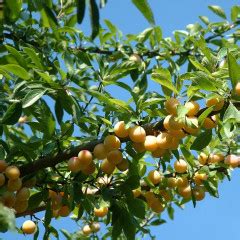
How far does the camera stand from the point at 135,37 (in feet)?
8.75

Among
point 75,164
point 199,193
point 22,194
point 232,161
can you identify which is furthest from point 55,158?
point 232,161

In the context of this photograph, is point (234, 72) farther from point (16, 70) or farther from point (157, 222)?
point (157, 222)

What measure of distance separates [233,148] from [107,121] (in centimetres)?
93

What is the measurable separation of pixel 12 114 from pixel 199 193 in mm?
930

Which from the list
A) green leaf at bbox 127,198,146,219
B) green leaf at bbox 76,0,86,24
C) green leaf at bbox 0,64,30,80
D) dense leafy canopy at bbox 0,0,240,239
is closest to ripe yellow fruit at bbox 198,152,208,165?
dense leafy canopy at bbox 0,0,240,239

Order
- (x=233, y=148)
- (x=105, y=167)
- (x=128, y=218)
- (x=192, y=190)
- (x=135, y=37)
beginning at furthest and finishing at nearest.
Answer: (x=135, y=37) < (x=233, y=148) < (x=192, y=190) < (x=128, y=218) < (x=105, y=167)

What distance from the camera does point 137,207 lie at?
1727 mm

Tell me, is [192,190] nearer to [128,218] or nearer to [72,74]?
[128,218]

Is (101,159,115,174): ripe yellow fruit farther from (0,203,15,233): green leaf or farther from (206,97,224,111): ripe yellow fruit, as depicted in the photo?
(0,203,15,233): green leaf

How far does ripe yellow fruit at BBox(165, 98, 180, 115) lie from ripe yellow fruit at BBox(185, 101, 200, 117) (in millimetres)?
34

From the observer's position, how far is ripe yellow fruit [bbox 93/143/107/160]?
1.55 meters

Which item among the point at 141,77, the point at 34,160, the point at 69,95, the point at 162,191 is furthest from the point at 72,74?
the point at 141,77

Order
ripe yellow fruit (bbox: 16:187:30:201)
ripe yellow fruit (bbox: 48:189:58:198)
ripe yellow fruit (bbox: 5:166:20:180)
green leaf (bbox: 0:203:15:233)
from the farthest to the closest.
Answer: ripe yellow fruit (bbox: 48:189:58:198), ripe yellow fruit (bbox: 16:187:30:201), ripe yellow fruit (bbox: 5:166:20:180), green leaf (bbox: 0:203:15:233)

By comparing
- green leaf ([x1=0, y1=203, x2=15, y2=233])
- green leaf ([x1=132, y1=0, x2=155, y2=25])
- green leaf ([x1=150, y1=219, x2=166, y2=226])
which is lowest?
green leaf ([x1=0, y1=203, x2=15, y2=233])
